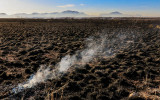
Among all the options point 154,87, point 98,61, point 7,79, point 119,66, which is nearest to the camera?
point 154,87

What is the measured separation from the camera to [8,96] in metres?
4.81

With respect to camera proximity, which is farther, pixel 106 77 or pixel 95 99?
pixel 106 77

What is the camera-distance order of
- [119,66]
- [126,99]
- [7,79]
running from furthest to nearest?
[119,66], [7,79], [126,99]

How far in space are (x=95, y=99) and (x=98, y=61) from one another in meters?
4.00

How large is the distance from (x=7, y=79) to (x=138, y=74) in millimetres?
5698

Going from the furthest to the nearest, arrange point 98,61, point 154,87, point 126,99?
1. point 98,61
2. point 154,87
3. point 126,99

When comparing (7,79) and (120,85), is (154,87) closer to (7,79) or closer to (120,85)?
(120,85)

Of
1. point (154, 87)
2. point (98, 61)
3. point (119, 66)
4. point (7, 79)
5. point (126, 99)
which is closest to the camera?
point (126, 99)

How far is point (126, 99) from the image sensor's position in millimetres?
4555

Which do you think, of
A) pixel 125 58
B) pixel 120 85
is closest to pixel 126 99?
pixel 120 85

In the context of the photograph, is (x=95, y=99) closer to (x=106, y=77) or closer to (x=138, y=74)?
(x=106, y=77)

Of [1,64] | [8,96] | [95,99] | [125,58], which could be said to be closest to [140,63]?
[125,58]

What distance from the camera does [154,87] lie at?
5.35 metres

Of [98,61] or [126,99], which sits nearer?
[126,99]
